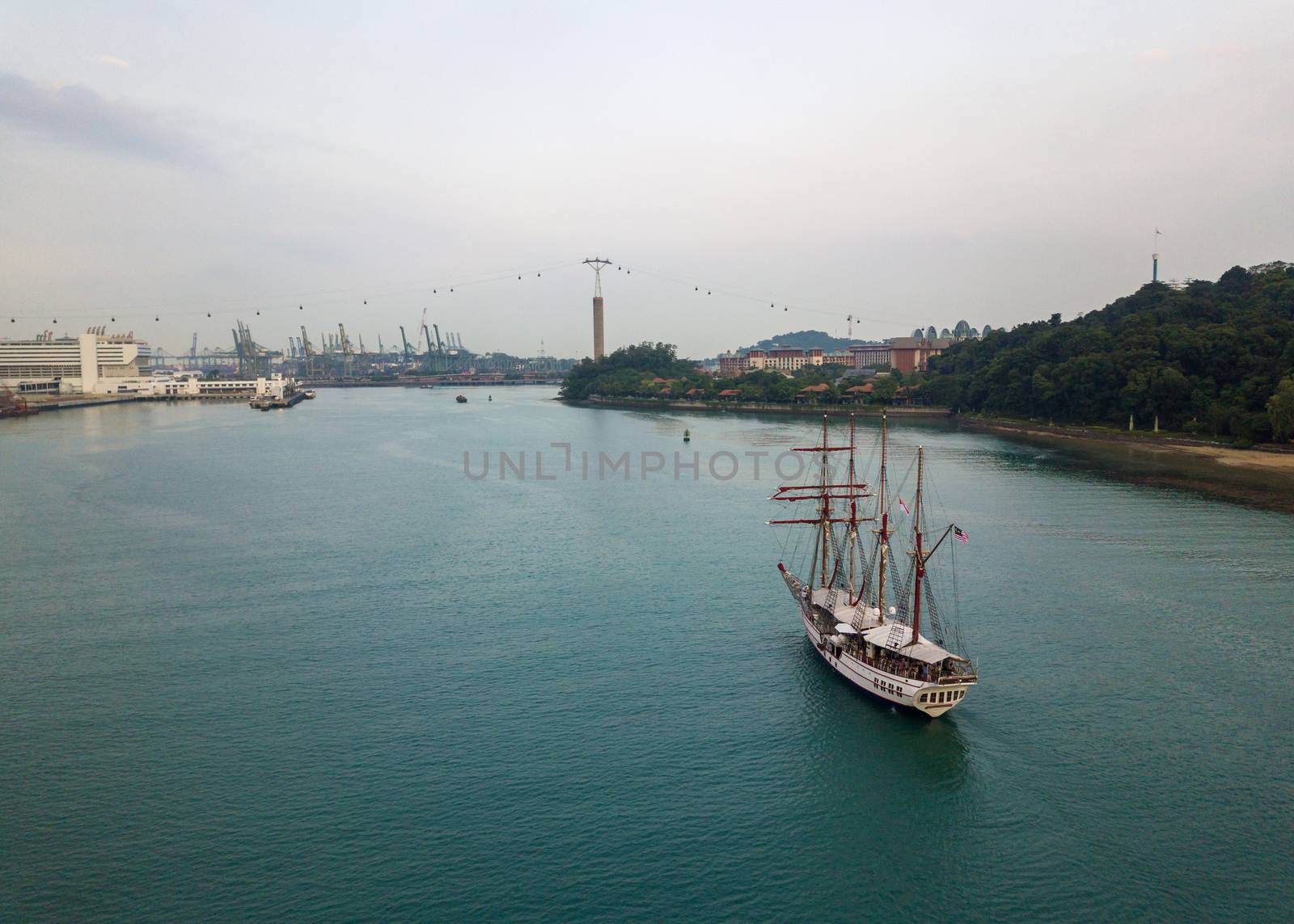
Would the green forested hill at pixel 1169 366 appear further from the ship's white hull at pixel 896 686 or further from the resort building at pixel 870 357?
the resort building at pixel 870 357

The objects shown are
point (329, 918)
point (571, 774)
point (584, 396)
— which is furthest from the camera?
point (584, 396)

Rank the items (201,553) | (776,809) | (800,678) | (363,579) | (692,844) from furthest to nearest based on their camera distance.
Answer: (201,553), (363,579), (800,678), (776,809), (692,844)

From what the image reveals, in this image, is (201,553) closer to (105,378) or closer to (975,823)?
(975,823)

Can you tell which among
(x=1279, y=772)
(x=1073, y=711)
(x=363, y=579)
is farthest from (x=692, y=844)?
(x=363, y=579)

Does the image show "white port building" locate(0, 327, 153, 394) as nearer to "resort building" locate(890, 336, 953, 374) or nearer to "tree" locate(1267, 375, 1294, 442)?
"resort building" locate(890, 336, 953, 374)

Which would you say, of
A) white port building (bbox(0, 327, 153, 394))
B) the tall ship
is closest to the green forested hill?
the tall ship

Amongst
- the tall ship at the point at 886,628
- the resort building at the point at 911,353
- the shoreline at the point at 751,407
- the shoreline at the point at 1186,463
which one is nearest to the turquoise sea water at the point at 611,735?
the tall ship at the point at 886,628

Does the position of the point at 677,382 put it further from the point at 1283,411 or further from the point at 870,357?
the point at 1283,411
